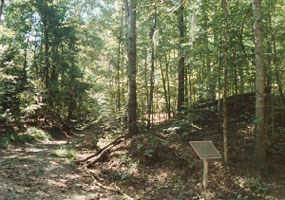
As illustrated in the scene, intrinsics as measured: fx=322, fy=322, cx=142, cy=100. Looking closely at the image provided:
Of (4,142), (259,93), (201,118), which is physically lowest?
(4,142)

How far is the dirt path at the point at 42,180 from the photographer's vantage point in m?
7.10

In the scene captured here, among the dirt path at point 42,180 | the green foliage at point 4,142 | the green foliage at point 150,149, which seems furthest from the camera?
the green foliage at point 4,142

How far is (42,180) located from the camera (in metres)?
8.20

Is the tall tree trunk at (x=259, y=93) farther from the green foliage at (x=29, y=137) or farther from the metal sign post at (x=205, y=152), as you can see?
the green foliage at (x=29, y=137)

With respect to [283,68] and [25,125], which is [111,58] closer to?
[25,125]

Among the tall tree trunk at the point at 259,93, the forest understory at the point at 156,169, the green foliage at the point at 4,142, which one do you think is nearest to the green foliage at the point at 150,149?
the forest understory at the point at 156,169

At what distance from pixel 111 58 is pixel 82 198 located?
2208cm

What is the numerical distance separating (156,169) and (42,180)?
3091 mm

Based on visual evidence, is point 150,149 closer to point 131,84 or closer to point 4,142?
point 131,84

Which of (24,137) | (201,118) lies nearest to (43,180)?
(201,118)

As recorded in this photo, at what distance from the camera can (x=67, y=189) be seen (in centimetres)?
778

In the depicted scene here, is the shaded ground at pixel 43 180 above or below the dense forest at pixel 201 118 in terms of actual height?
below

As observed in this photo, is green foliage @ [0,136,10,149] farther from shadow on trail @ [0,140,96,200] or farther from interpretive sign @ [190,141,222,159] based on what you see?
interpretive sign @ [190,141,222,159]

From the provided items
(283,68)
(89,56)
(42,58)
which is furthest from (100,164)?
(89,56)
